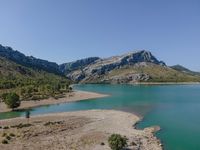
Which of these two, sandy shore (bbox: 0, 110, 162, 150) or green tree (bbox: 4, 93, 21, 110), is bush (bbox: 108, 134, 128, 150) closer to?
sandy shore (bbox: 0, 110, 162, 150)

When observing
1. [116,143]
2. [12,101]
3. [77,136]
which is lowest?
[77,136]

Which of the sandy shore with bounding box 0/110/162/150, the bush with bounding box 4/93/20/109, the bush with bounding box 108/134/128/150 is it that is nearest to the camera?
the bush with bounding box 108/134/128/150

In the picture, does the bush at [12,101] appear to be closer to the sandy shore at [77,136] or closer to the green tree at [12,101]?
the green tree at [12,101]

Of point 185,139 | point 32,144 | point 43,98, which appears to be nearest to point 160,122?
point 185,139

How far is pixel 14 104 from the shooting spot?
12012 centimetres

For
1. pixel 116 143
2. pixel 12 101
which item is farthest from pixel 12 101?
pixel 116 143

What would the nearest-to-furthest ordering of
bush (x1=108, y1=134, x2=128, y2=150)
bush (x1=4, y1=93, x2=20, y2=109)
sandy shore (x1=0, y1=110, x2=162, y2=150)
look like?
bush (x1=108, y1=134, x2=128, y2=150) → sandy shore (x1=0, y1=110, x2=162, y2=150) → bush (x1=4, y1=93, x2=20, y2=109)

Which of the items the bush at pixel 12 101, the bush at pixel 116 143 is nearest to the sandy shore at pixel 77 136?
the bush at pixel 116 143

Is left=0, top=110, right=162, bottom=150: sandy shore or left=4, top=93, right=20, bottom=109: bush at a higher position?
left=4, top=93, right=20, bottom=109: bush

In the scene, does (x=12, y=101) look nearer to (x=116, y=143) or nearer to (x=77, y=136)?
(x=77, y=136)

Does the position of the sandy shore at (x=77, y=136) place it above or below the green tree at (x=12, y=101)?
below

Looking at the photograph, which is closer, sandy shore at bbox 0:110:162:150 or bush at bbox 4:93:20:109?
sandy shore at bbox 0:110:162:150

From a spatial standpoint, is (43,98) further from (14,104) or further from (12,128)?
(12,128)

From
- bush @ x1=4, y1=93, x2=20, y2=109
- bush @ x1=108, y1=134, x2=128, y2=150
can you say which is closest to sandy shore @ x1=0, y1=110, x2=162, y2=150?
bush @ x1=108, y1=134, x2=128, y2=150
